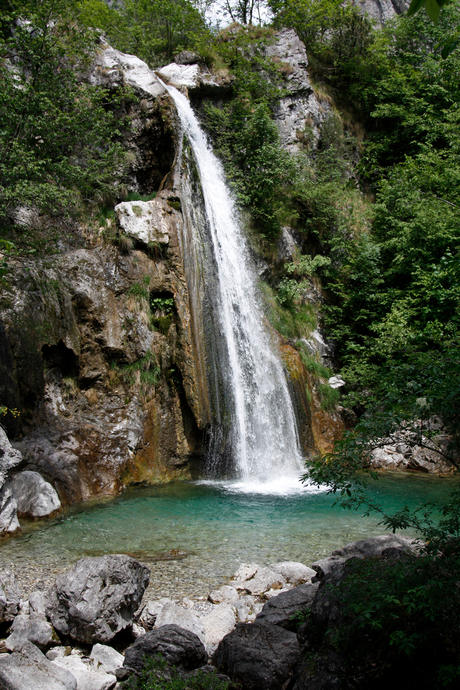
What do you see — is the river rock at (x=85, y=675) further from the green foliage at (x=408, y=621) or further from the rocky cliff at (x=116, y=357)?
the rocky cliff at (x=116, y=357)

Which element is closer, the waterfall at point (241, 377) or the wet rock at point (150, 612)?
the wet rock at point (150, 612)

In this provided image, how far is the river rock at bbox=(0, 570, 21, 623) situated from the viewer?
A: 404cm

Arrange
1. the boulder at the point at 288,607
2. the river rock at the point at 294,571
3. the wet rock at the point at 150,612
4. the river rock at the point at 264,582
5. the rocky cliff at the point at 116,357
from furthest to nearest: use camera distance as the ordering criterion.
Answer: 1. the rocky cliff at the point at 116,357
2. the river rock at the point at 294,571
3. the river rock at the point at 264,582
4. the wet rock at the point at 150,612
5. the boulder at the point at 288,607

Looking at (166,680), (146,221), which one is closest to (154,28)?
(146,221)

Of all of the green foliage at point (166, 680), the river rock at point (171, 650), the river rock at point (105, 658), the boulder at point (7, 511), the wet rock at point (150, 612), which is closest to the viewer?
the green foliage at point (166, 680)

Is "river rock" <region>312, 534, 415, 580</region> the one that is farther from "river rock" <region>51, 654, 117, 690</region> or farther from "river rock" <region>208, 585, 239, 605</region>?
"river rock" <region>51, 654, 117, 690</region>

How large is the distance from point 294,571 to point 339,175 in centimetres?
1577

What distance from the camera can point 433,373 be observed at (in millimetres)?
3070

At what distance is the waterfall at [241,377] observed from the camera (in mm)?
10898

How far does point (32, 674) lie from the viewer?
10.2 feet

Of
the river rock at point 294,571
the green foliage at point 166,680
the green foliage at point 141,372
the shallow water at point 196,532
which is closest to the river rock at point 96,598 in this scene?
the shallow water at point 196,532

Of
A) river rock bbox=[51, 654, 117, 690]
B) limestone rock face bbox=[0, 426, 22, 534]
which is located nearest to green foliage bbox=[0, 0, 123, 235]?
limestone rock face bbox=[0, 426, 22, 534]

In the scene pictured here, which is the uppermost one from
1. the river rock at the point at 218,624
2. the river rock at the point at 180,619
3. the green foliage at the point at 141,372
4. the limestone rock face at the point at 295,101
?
the limestone rock face at the point at 295,101

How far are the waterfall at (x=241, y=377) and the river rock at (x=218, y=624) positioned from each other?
627 cm
